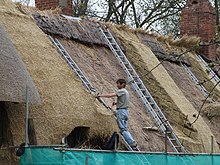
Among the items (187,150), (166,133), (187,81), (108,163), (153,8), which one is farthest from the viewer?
(153,8)

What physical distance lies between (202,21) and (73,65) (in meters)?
8.54

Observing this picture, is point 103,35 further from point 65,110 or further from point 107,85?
point 65,110

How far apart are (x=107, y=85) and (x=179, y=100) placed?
250cm

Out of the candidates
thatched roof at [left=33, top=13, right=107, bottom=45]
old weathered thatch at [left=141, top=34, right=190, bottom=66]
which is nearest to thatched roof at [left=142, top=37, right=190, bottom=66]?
old weathered thatch at [left=141, top=34, right=190, bottom=66]

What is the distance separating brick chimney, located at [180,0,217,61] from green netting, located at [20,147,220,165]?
9437 mm

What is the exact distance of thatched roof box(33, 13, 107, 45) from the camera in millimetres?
12805

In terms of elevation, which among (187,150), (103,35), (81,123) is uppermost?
(103,35)

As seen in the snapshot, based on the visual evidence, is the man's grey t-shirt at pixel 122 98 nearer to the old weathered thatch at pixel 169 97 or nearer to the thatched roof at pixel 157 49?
the old weathered thatch at pixel 169 97

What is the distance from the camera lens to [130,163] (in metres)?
9.27

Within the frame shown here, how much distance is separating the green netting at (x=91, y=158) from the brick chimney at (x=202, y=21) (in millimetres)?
9437

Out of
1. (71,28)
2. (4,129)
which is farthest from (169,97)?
(4,129)

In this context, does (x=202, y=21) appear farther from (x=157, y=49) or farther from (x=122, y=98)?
(x=122, y=98)

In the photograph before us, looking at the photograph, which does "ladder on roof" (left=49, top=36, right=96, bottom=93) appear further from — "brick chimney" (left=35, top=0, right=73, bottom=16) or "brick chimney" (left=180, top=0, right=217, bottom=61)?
"brick chimney" (left=180, top=0, right=217, bottom=61)

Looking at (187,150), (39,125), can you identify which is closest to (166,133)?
(187,150)
